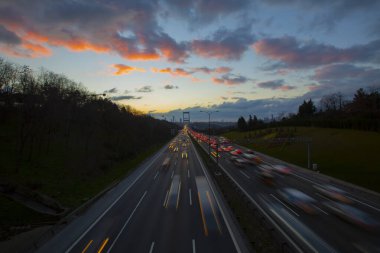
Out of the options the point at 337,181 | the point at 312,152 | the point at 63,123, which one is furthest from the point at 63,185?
the point at 312,152

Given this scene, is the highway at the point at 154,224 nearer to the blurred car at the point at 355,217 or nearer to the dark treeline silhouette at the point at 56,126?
the blurred car at the point at 355,217

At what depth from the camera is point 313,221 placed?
2117 cm

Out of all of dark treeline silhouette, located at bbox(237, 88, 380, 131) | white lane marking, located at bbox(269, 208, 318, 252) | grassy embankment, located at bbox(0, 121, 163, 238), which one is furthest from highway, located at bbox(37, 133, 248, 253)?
dark treeline silhouette, located at bbox(237, 88, 380, 131)

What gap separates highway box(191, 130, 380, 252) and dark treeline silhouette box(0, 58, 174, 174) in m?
28.6

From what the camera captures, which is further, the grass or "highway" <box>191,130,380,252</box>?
the grass

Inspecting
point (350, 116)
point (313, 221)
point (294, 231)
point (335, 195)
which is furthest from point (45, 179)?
point (350, 116)

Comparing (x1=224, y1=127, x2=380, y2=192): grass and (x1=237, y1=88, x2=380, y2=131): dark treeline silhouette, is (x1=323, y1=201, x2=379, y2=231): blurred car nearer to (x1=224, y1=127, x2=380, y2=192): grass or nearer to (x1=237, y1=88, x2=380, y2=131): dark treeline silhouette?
(x1=224, y1=127, x2=380, y2=192): grass

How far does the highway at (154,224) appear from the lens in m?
17.6

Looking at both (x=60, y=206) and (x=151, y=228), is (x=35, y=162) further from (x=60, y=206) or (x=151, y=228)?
(x=151, y=228)

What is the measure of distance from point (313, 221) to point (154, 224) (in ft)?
39.0

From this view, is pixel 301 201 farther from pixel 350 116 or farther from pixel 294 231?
pixel 350 116

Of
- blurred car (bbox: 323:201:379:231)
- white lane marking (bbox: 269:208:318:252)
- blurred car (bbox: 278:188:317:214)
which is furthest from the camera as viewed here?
blurred car (bbox: 278:188:317:214)

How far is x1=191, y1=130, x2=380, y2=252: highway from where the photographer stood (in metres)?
16.9

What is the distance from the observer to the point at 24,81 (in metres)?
47.9
